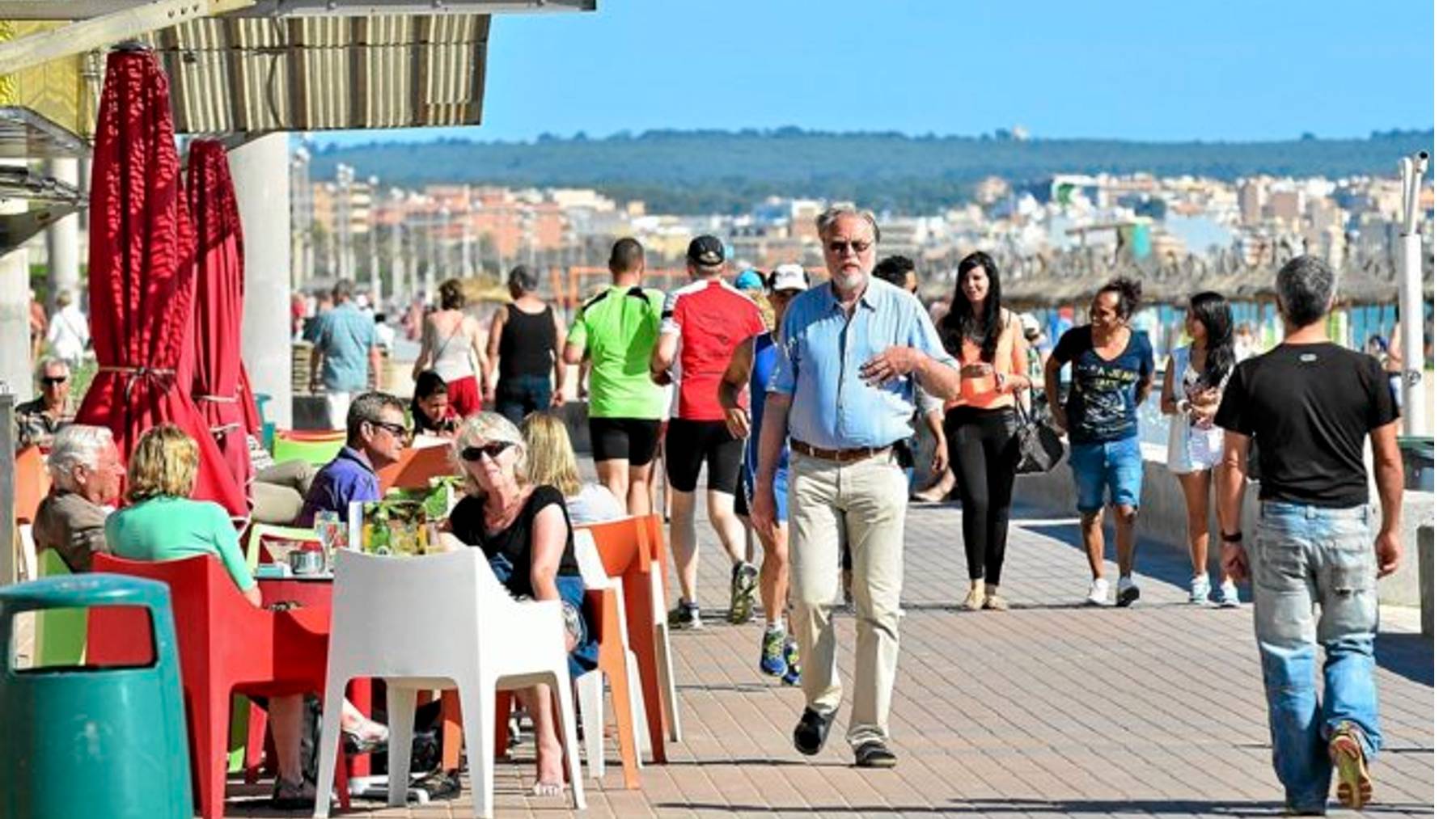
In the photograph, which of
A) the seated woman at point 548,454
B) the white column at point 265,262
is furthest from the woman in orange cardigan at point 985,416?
the white column at point 265,262

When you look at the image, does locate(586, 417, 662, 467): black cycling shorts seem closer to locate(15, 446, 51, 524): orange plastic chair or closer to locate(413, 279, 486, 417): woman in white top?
locate(15, 446, 51, 524): orange plastic chair

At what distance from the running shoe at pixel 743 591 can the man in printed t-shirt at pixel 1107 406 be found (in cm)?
179

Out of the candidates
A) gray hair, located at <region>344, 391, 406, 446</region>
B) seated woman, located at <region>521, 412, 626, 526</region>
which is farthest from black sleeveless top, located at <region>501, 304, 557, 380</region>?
seated woman, located at <region>521, 412, 626, 526</region>

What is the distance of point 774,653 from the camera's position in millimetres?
12609

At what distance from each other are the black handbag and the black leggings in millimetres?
102

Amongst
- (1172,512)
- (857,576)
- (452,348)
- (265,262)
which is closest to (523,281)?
(452,348)

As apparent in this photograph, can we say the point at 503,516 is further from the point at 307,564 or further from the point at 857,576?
the point at 857,576

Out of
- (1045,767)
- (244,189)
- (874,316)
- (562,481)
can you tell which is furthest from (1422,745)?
(244,189)

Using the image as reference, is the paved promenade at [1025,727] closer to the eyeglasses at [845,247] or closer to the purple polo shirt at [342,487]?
the purple polo shirt at [342,487]

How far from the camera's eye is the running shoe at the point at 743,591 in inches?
575

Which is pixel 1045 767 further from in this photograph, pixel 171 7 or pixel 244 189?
pixel 244 189

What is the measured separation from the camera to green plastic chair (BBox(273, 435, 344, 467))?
1612 centimetres

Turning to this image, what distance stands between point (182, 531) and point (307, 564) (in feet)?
2.48

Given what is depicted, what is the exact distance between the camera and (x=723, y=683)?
1256 cm
